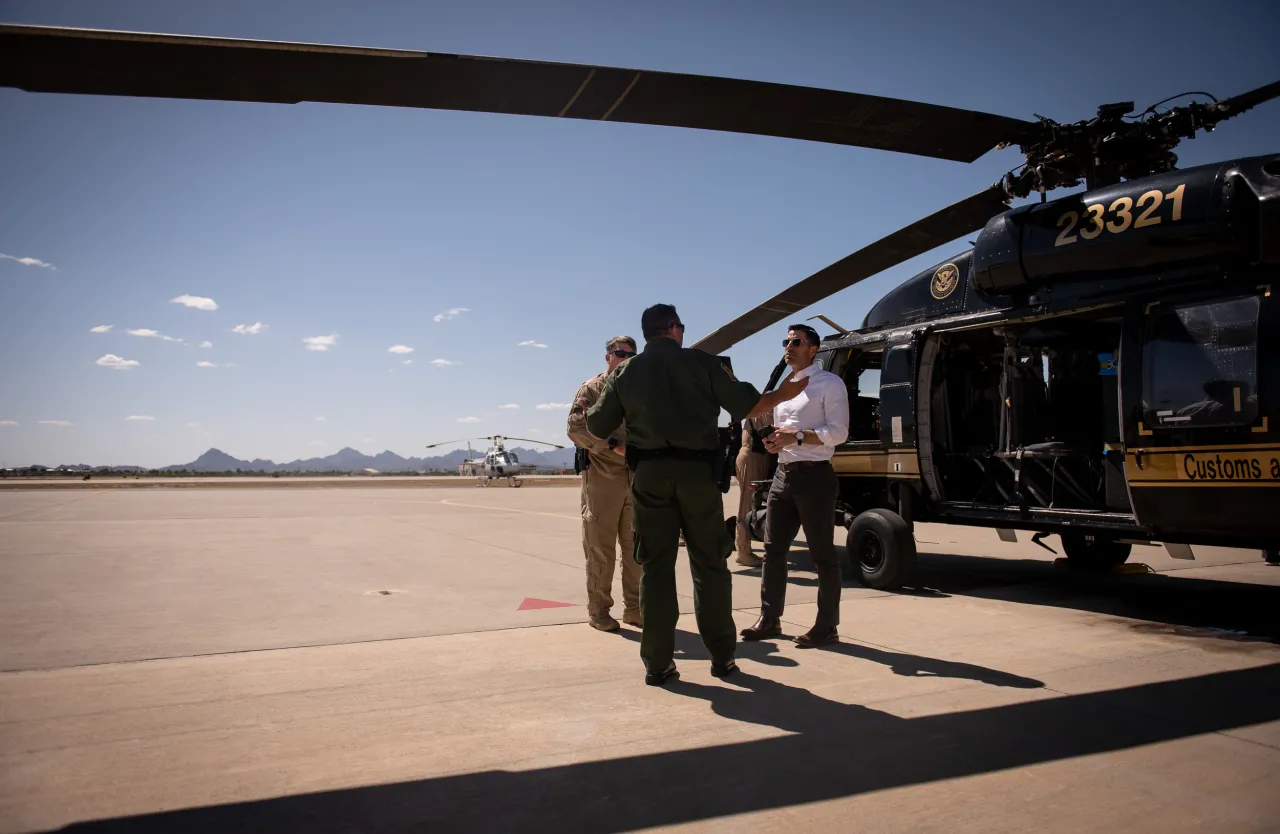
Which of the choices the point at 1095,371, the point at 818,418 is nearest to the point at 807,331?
the point at 818,418

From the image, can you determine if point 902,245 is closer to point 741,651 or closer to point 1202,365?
point 1202,365

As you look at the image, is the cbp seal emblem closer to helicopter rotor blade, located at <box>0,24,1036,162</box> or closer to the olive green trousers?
helicopter rotor blade, located at <box>0,24,1036,162</box>

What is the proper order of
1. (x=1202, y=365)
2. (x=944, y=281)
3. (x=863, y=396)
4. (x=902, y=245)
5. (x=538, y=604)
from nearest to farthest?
(x=1202, y=365), (x=538, y=604), (x=902, y=245), (x=944, y=281), (x=863, y=396)

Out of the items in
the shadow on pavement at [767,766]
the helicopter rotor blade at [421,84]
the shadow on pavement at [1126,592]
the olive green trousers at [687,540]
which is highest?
the helicopter rotor blade at [421,84]

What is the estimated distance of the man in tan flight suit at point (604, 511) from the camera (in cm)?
564

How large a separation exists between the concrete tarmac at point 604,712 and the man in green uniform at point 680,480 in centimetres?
36

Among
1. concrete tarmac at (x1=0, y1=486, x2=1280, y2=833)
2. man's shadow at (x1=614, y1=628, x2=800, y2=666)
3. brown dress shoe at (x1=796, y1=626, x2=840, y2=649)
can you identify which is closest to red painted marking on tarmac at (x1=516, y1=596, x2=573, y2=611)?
concrete tarmac at (x1=0, y1=486, x2=1280, y2=833)

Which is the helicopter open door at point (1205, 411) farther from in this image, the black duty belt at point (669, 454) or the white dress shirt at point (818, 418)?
the black duty belt at point (669, 454)

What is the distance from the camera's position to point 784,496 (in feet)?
17.0

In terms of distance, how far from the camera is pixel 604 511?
18.9 feet

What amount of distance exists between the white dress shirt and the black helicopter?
58.1 inches

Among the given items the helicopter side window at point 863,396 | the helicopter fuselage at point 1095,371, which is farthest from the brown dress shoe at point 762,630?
the helicopter side window at point 863,396

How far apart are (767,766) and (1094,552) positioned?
22.1 feet

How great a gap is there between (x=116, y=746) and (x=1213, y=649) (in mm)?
5731
